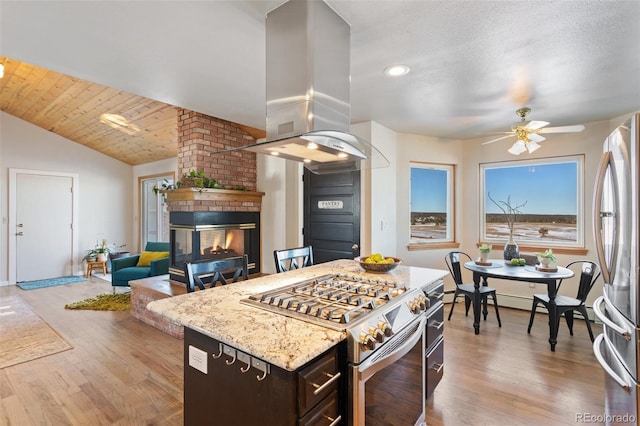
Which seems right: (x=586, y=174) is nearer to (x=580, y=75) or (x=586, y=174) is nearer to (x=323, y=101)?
(x=580, y=75)

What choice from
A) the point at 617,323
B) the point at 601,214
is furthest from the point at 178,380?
the point at 601,214

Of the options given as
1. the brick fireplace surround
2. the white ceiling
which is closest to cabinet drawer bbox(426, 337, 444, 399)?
the white ceiling

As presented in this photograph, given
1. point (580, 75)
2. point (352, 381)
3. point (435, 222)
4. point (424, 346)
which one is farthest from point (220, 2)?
point (435, 222)

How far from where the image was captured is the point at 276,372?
3.56 feet

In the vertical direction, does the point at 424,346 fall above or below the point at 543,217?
below

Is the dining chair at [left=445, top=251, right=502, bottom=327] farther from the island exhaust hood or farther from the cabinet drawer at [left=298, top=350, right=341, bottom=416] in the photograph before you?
the cabinet drawer at [left=298, top=350, right=341, bottom=416]

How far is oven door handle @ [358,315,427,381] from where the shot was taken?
1.24 metres

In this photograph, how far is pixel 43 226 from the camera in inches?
242

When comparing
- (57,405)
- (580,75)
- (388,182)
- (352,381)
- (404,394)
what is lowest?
(57,405)

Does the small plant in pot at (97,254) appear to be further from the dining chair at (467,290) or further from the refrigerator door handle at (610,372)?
the refrigerator door handle at (610,372)

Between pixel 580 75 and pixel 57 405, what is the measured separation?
4.71 metres

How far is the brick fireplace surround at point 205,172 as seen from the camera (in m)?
3.90

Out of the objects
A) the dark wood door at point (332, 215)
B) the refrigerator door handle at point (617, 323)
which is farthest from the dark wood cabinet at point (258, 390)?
the dark wood door at point (332, 215)

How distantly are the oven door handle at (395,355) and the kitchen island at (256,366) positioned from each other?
0.30 feet
